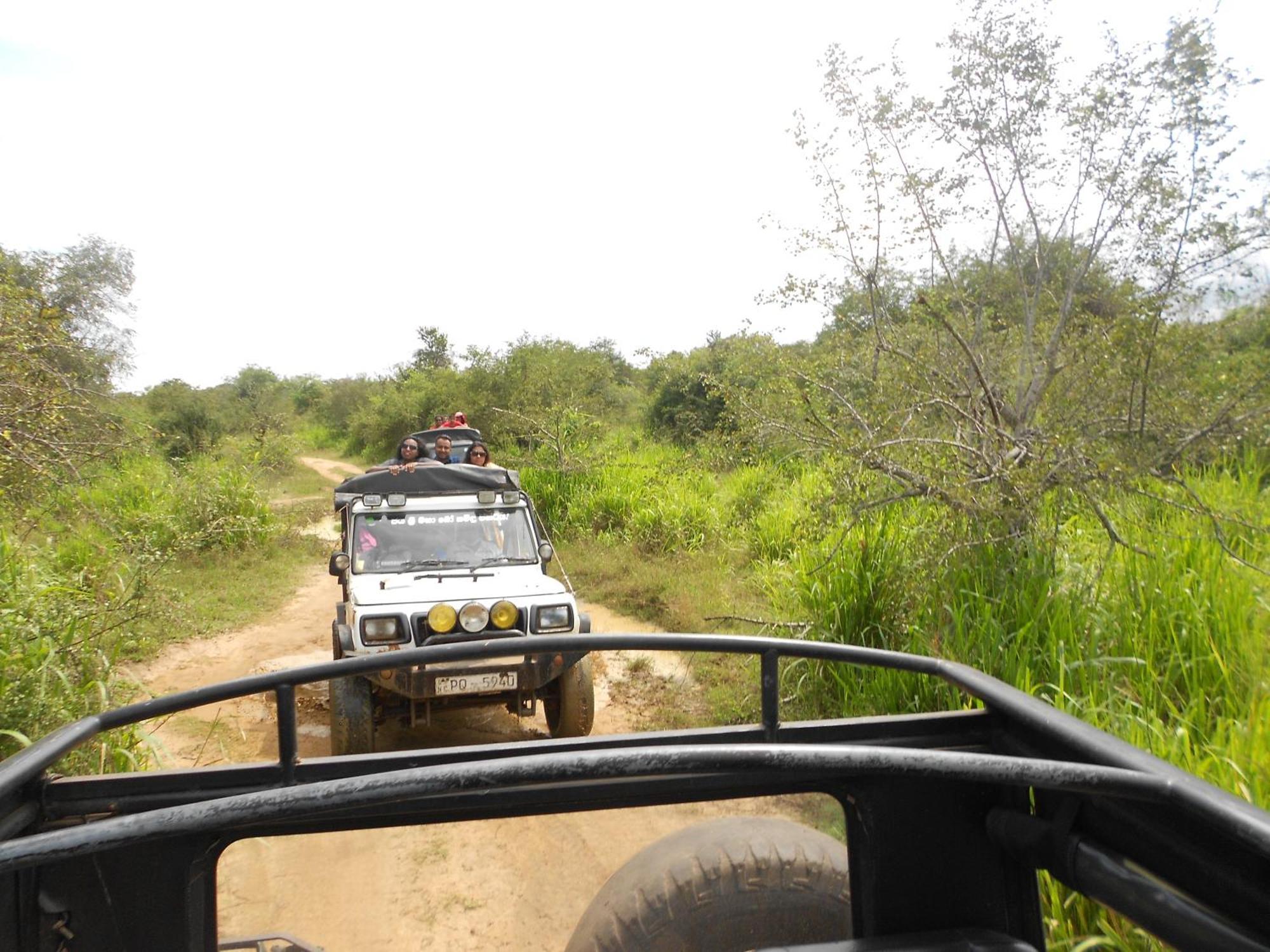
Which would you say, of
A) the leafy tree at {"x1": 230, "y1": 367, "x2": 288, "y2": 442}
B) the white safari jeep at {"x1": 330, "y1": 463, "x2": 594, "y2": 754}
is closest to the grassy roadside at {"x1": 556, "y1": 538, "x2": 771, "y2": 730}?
the white safari jeep at {"x1": 330, "y1": 463, "x2": 594, "y2": 754}

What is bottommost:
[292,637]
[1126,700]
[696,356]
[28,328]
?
[292,637]

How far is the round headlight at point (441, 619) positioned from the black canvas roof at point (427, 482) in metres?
1.54

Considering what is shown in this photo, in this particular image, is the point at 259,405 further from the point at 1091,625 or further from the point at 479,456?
the point at 1091,625

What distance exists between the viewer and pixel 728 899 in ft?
5.33

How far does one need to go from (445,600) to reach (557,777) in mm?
3897

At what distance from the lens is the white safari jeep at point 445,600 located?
4582 mm

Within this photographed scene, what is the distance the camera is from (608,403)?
806 inches

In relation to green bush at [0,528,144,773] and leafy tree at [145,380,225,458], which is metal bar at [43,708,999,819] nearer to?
green bush at [0,528,144,773]

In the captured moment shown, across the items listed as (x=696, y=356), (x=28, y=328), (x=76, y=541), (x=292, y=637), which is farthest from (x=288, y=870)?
(x=696, y=356)

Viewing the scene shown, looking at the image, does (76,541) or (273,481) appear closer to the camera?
(76,541)

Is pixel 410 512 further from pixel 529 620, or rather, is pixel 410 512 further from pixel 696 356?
pixel 696 356

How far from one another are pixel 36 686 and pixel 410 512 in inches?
92.8

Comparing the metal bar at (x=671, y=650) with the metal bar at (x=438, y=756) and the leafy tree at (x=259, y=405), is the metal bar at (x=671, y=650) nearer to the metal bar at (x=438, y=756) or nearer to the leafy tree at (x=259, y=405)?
the metal bar at (x=438, y=756)

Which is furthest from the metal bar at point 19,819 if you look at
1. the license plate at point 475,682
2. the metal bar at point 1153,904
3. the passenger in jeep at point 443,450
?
the passenger in jeep at point 443,450
